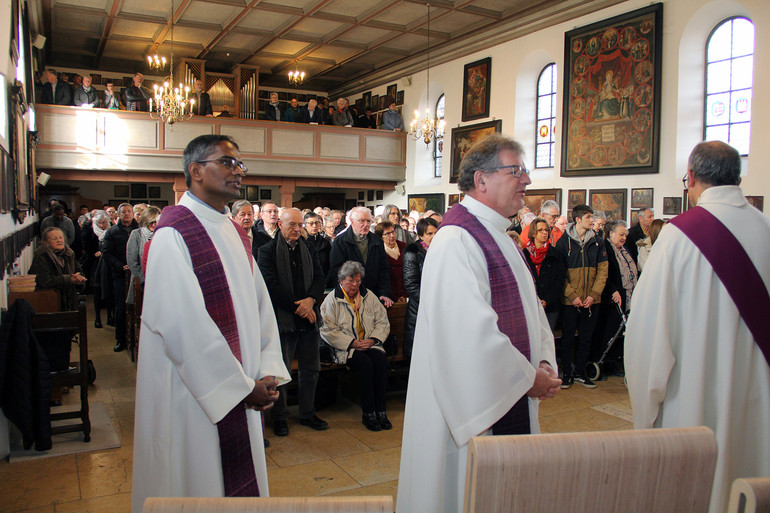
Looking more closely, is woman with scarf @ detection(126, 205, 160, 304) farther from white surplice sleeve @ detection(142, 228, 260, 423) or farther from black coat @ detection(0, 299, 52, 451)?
white surplice sleeve @ detection(142, 228, 260, 423)

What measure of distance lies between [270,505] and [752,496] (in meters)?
0.86

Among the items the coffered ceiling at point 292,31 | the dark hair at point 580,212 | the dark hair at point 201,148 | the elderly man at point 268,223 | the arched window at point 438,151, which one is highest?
the coffered ceiling at point 292,31

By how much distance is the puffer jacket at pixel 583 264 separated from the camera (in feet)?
19.4

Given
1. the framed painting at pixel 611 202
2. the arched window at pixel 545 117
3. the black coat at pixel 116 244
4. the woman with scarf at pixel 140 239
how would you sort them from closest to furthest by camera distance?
the woman with scarf at pixel 140 239 → the black coat at pixel 116 244 → the framed painting at pixel 611 202 → the arched window at pixel 545 117

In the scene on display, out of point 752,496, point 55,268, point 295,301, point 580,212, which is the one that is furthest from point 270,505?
point 580,212

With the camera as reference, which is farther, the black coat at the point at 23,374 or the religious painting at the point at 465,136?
the religious painting at the point at 465,136

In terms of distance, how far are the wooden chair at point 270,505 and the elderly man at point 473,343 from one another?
0.99 metres

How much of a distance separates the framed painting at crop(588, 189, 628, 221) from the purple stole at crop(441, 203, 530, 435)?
27.6 ft

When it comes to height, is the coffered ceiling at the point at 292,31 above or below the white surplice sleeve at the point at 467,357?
above

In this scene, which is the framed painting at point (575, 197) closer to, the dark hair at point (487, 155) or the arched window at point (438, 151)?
the arched window at point (438, 151)

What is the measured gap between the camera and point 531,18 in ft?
39.3

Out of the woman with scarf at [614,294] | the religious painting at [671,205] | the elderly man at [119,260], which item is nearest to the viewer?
the woman with scarf at [614,294]

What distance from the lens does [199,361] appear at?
2066mm

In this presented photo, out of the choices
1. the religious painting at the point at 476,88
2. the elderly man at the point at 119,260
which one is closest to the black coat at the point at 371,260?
the elderly man at the point at 119,260
